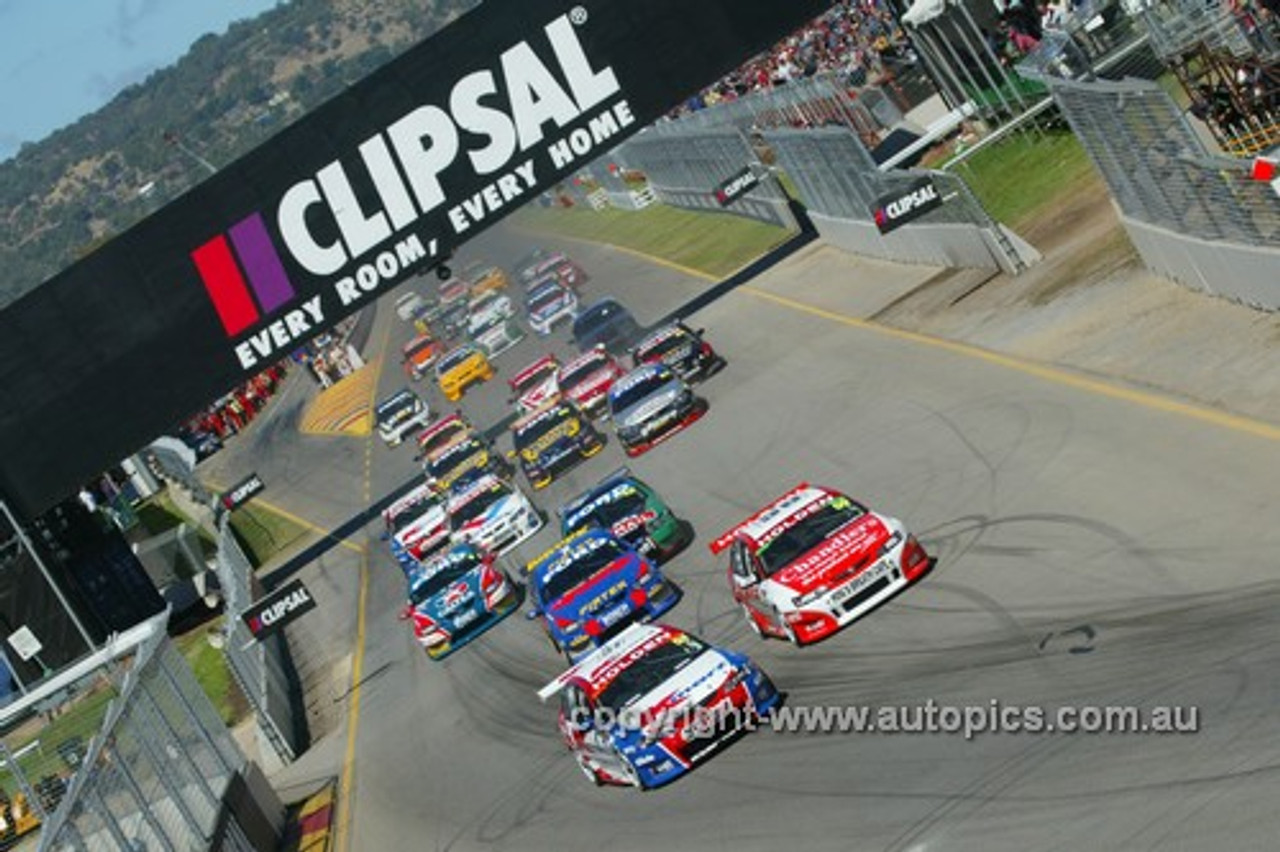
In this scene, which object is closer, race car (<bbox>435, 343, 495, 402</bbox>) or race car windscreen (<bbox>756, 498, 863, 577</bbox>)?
race car windscreen (<bbox>756, 498, 863, 577</bbox>)

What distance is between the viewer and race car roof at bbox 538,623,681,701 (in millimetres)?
21062

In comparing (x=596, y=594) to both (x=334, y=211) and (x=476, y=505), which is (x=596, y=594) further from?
(x=334, y=211)

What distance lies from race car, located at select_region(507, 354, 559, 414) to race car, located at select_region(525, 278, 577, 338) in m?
14.7

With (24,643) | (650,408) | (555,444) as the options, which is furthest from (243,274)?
(24,643)

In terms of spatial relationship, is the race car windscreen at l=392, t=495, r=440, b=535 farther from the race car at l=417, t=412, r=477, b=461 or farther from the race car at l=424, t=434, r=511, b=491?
the race car at l=417, t=412, r=477, b=461

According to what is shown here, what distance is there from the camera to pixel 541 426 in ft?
135

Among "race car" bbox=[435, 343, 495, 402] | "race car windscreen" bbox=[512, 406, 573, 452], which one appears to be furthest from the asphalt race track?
"race car" bbox=[435, 343, 495, 402]

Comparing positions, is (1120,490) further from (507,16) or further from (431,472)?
(431,472)

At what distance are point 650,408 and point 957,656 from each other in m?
19.2

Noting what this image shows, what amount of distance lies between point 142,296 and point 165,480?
36.4 meters

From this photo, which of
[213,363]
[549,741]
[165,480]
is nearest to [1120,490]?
[549,741]

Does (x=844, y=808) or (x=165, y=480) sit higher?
(x=165, y=480)

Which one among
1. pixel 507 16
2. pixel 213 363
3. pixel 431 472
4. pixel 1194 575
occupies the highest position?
pixel 507 16

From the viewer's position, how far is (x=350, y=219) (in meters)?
37.3
